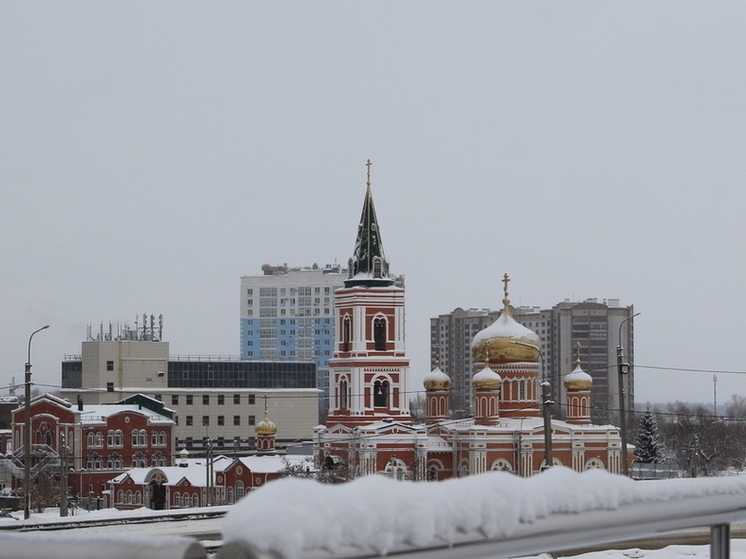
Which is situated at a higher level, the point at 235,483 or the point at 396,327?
the point at 396,327

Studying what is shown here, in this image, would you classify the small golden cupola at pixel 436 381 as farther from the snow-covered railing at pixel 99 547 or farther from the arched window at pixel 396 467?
the snow-covered railing at pixel 99 547

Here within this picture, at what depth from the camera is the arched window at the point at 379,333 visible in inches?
1549

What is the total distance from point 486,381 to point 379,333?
4.64m

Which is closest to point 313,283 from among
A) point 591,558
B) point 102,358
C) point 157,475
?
point 102,358

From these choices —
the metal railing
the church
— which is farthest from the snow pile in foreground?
the church

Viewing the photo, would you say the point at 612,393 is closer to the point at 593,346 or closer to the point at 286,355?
the point at 593,346

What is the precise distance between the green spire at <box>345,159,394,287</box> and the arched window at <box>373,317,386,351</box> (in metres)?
1.32

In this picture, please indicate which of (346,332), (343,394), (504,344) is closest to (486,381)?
(504,344)

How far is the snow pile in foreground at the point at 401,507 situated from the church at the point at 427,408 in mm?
34664

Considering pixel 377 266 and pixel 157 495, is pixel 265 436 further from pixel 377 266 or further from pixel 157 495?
pixel 377 266

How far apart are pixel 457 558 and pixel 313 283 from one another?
102 m

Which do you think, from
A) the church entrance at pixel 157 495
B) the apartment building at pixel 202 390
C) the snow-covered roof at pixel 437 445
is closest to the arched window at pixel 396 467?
the snow-covered roof at pixel 437 445

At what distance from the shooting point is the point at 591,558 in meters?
3.73

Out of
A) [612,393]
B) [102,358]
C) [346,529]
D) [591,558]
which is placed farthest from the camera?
[612,393]
